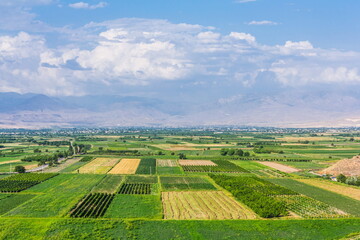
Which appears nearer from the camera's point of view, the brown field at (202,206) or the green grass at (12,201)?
the brown field at (202,206)

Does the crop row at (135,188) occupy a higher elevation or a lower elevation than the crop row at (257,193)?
higher

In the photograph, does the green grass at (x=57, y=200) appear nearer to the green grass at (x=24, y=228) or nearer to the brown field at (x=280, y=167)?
the green grass at (x=24, y=228)

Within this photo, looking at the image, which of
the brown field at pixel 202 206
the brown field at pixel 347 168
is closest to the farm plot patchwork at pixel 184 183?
the brown field at pixel 202 206

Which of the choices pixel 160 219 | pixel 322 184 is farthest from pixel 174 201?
pixel 322 184

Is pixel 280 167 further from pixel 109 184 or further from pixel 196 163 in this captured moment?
pixel 109 184

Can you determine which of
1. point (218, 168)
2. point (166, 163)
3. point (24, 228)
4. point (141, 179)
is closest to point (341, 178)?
point (218, 168)

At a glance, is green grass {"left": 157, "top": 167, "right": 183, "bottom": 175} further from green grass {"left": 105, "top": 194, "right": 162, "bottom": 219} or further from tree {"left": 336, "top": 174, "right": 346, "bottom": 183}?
tree {"left": 336, "top": 174, "right": 346, "bottom": 183}

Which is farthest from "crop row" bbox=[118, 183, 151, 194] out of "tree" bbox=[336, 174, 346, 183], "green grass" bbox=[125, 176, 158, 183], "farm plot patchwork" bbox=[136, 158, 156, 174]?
"tree" bbox=[336, 174, 346, 183]

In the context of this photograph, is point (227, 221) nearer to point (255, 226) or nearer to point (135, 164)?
point (255, 226)
